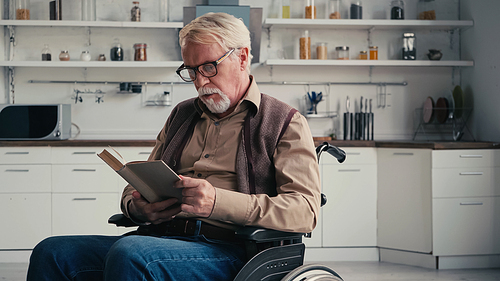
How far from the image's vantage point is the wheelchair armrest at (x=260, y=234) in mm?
1174

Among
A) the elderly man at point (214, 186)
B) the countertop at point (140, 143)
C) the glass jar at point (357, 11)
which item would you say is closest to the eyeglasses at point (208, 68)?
the elderly man at point (214, 186)

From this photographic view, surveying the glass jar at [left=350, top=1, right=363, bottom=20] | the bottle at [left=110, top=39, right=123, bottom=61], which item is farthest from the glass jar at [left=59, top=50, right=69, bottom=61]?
the glass jar at [left=350, top=1, right=363, bottom=20]

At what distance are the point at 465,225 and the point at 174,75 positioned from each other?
2.43 m

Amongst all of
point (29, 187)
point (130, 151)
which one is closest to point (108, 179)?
point (130, 151)

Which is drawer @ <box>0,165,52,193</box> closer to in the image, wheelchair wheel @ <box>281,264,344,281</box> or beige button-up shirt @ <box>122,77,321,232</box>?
beige button-up shirt @ <box>122,77,321,232</box>

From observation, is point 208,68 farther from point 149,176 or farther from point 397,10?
point 397,10

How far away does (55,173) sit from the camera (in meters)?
3.19

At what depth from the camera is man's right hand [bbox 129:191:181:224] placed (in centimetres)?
128

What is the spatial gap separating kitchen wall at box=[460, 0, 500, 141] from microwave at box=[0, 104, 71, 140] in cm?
313

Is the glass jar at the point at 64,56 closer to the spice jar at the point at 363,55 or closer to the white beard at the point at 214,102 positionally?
the spice jar at the point at 363,55

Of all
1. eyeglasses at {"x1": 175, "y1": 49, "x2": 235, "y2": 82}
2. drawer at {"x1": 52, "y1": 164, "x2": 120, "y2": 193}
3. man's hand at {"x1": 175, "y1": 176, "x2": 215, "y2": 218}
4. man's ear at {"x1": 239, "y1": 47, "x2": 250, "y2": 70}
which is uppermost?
man's ear at {"x1": 239, "y1": 47, "x2": 250, "y2": 70}

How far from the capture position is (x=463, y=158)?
302 centimetres

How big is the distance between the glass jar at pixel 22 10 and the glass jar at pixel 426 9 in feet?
10.2

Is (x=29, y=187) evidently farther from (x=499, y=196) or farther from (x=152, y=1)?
(x=499, y=196)
